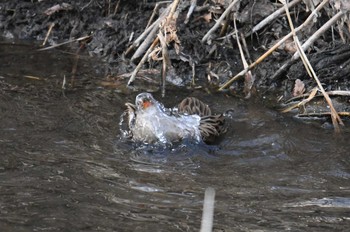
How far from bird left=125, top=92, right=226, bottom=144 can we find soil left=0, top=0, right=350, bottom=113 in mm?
885

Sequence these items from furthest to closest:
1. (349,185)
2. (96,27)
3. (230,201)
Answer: (96,27), (349,185), (230,201)

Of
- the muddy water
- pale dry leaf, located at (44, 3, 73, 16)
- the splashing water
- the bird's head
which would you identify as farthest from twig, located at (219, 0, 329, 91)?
pale dry leaf, located at (44, 3, 73, 16)

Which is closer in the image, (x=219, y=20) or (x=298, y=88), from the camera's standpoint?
(x=298, y=88)

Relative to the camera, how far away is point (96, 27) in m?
9.03

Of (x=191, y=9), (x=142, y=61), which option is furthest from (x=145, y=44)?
(x=191, y=9)

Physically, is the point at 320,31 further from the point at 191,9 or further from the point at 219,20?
the point at 191,9

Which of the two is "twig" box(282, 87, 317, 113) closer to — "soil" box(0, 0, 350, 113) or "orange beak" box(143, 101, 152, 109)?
"soil" box(0, 0, 350, 113)

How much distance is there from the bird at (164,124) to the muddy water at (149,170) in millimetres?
119

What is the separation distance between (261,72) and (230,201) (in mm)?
3033

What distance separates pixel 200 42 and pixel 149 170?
283cm

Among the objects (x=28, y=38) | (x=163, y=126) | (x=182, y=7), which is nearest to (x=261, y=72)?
(x=182, y=7)

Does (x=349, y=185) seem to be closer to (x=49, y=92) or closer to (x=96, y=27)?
(x=49, y=92)

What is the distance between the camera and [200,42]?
807 centimetres

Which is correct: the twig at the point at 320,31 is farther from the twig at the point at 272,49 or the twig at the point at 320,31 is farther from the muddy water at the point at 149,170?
the muddy water at the point at 149,170
